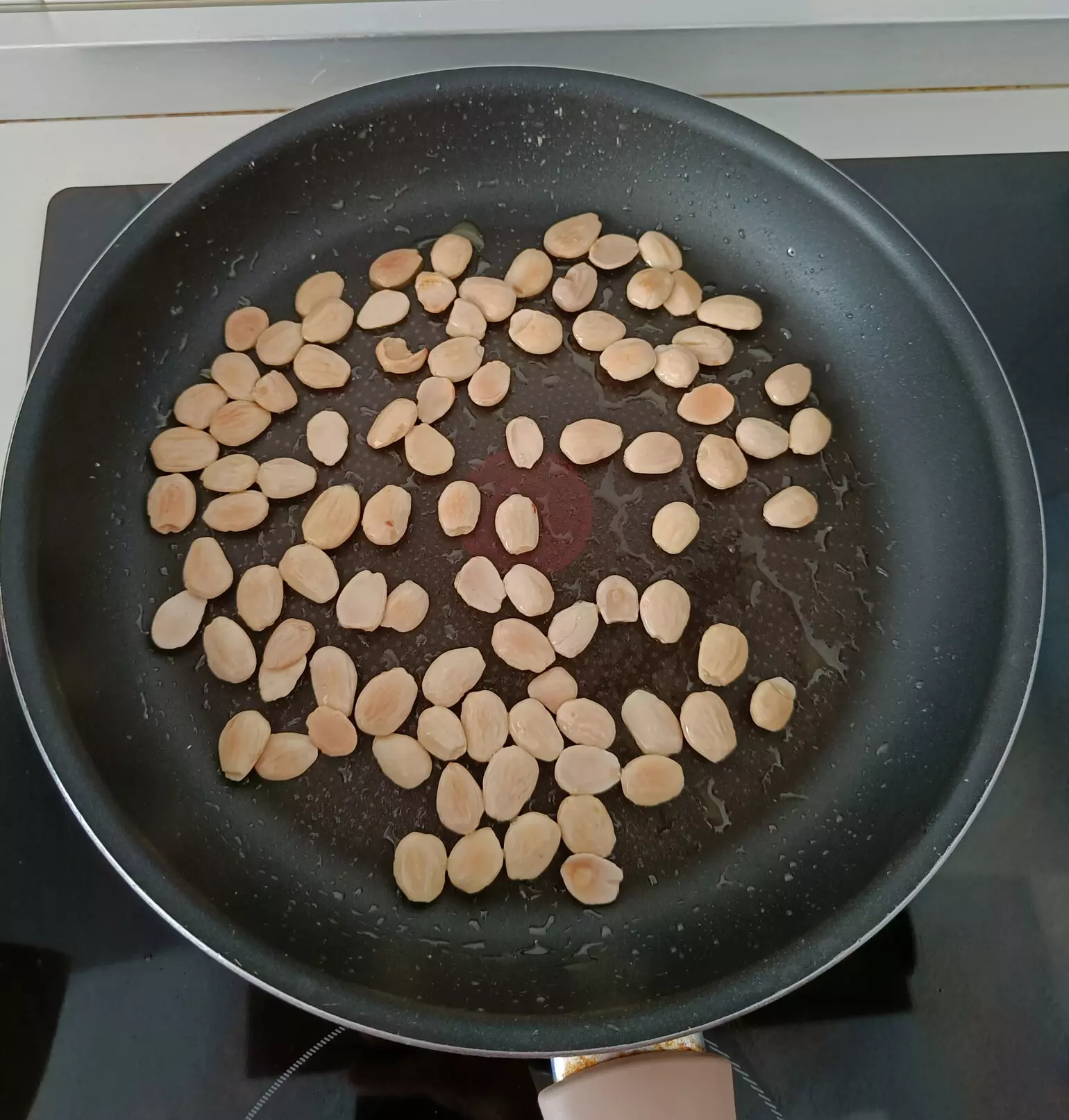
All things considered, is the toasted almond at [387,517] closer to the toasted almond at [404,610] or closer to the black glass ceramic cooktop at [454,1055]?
the toasted almond at [404,610]

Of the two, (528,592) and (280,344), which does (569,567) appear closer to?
(528,592)

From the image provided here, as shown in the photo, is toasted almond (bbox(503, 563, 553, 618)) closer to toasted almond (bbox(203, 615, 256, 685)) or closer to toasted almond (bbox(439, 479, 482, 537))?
toasted almond (bbox(439, 479, 482, 537))

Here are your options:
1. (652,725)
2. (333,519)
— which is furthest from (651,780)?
(333,519)

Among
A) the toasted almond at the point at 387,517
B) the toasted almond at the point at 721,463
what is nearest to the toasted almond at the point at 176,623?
the toasted almond at the point at 387,517

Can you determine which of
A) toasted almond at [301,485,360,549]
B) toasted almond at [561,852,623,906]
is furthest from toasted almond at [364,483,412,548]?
toasted almond at [561,852,623,906]

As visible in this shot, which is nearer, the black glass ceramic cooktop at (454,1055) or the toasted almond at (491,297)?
the black glass ceramic cooktop at (454,1055)

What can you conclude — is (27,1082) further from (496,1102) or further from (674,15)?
(674,15)

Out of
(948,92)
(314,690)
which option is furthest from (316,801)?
(948,92)
